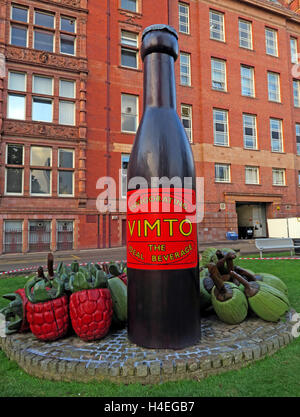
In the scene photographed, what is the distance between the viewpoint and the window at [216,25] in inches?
894

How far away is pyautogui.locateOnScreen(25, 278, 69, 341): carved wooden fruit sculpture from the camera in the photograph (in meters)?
2.86

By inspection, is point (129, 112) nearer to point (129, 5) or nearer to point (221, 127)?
point (221, 127)

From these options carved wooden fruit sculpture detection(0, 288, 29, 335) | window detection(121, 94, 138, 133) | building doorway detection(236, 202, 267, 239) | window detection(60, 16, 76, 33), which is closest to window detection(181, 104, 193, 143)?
window detection(121, 94, 138, 133)

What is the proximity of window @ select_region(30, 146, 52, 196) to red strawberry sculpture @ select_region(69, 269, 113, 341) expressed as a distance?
15.4 m

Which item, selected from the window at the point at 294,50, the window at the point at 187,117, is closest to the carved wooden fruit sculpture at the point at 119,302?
the window at the point at 187,117

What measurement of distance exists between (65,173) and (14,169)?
2.88 m

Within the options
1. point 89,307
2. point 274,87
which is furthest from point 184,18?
point 89,307

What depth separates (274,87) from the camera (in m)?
25.2

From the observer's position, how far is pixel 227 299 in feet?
10.6

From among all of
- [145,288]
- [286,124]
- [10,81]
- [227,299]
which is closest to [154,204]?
[145,288]

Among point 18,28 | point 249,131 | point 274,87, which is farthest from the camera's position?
point 274,87

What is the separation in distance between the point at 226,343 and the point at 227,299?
1.67ft

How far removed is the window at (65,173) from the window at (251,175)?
13.7m

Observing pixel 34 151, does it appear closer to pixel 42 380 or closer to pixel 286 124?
pixel 42 380
